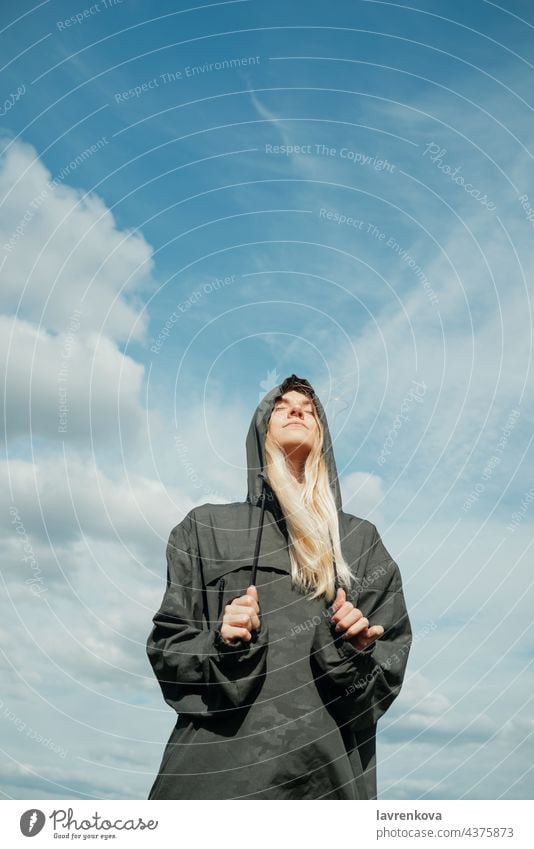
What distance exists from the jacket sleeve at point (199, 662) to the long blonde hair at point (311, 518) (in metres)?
0.84

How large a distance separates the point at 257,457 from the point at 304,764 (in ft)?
10.5

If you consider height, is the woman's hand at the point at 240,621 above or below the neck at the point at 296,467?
below

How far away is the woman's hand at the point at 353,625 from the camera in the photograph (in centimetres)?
687

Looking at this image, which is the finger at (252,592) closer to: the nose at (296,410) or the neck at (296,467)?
the neck at (296,467)

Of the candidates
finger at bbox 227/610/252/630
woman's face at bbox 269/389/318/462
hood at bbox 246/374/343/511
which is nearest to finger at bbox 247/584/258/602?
finger at bbox 227/610/252/630

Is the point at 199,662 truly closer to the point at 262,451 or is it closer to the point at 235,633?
the point at 235,633

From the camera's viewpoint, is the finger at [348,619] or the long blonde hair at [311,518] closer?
the finger at [348,619]

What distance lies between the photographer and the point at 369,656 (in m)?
7.12

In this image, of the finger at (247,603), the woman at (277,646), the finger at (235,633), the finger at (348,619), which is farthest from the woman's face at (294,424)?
the finger at (235,633)

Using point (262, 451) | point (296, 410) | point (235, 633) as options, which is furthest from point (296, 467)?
point (235, 633)

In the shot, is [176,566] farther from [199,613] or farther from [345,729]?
[345,729]
